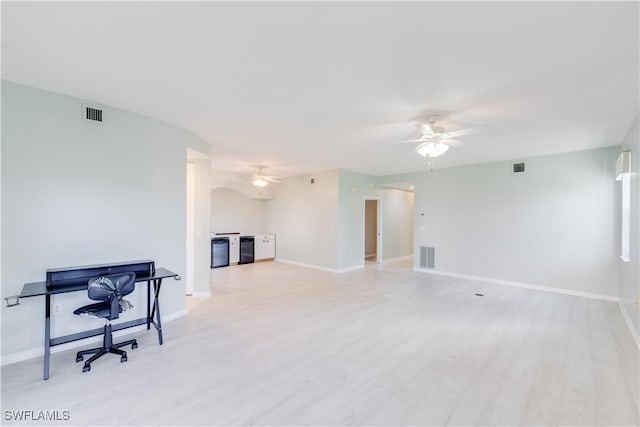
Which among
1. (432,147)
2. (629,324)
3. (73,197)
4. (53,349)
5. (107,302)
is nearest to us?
(107,302)

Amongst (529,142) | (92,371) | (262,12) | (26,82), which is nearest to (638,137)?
(529,142)

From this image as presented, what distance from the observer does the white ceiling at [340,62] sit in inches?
66.8

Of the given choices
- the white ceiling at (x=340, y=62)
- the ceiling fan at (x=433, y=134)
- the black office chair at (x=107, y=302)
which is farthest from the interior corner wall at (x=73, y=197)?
the ceiling fan at (x=433, y=134)

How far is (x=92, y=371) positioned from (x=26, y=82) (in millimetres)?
2830

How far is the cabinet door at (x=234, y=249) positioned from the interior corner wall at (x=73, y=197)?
4.22m

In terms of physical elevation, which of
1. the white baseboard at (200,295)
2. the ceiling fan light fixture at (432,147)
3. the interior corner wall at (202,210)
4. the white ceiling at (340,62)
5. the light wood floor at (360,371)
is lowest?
the light wood floor at (360,371)

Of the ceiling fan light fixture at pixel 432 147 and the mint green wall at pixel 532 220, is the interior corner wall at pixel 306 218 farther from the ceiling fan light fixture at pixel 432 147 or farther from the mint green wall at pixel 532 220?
the ceiling fan light fixture at pixel 432 147

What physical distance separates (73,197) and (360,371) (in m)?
3.51

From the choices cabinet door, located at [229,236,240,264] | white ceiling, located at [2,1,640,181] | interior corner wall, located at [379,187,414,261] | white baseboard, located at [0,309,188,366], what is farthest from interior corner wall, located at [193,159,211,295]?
interior corner wall, located at [379,187,414,261]

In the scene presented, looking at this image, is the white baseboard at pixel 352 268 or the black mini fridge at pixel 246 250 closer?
the white baseboard at pixel 352 268

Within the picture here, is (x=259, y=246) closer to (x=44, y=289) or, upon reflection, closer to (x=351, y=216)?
(x=351, y=216)

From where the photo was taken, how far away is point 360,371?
2.55 m

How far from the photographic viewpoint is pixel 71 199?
9.72 feet

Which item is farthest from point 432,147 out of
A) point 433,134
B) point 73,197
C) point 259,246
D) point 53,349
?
point 259,246
